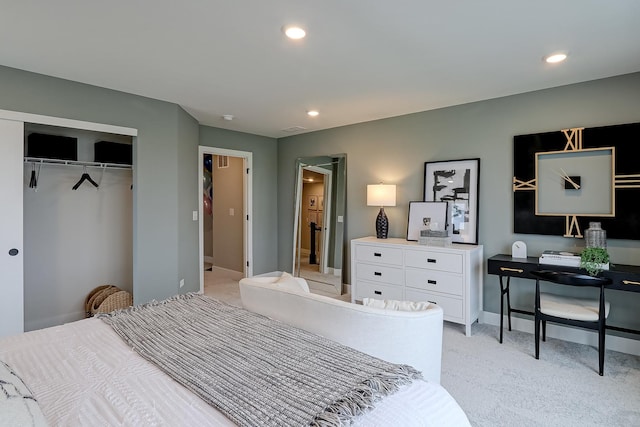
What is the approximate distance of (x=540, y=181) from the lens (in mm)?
3383

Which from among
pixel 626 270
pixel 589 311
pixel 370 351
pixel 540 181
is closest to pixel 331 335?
pixel 370 351

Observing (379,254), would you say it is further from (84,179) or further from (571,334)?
(84,179)

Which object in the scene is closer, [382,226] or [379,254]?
[379,254]

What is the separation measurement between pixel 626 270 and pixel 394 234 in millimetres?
2307

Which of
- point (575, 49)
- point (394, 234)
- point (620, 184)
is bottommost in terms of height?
point (394, 234)

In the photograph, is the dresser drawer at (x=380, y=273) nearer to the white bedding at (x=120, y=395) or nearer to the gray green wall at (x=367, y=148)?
the gray green wall at (x=367, y=148)

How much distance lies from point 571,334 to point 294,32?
3.61 m

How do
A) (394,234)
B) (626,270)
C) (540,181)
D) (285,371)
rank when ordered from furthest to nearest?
(394,234) → (540,181) → (626,270) → (285,371)

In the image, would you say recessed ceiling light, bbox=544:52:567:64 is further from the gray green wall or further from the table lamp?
the table lamp

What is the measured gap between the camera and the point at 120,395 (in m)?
1.20

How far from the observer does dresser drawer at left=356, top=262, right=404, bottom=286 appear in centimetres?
387

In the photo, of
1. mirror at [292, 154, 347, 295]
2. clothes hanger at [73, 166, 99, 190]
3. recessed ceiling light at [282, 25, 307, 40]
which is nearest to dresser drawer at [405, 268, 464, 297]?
mirror at [292, 154, 347, 295]

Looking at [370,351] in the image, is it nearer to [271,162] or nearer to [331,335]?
[331,335]

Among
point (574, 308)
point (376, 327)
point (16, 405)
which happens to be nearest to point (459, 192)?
point (574, 308)
